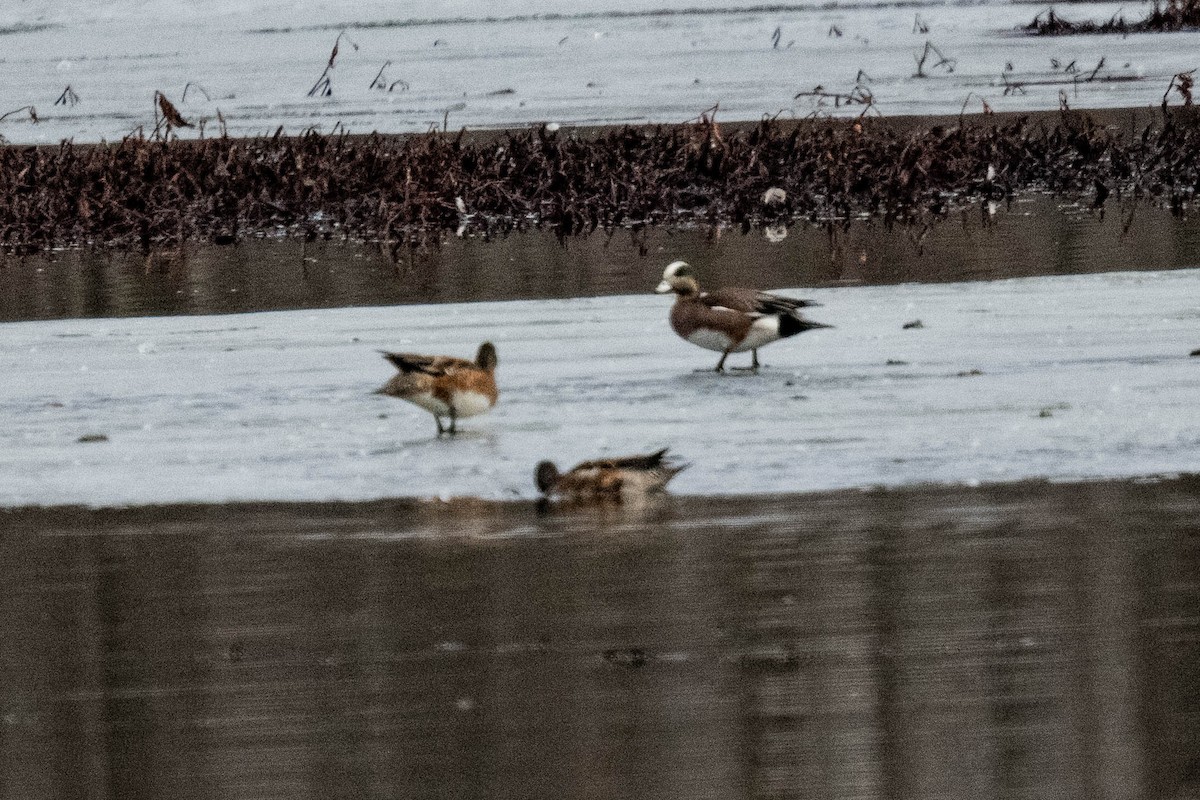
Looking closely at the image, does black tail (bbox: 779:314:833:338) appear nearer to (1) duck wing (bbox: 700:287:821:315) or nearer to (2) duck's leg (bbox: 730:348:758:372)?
(1) duck wing (bbox: 700:287:821:315)

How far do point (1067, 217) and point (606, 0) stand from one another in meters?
35.7

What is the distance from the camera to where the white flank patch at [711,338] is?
1204 cm

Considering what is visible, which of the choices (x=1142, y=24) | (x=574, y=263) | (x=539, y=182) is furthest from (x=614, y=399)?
(x=1142, y=24)

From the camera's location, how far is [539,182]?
22484 millimetres

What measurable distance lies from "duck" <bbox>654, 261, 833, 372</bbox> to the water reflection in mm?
3327

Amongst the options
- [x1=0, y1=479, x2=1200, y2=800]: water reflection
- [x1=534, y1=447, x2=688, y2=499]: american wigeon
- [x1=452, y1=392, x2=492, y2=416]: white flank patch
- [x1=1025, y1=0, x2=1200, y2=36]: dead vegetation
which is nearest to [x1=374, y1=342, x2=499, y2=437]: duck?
[x1=452, y1=392, x2=492, y2=416]: white flank patch

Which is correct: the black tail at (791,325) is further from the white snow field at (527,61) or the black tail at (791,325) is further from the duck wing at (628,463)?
the white snow field at (527,61)

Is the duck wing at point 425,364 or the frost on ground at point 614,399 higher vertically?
the duck wing at point 425,364

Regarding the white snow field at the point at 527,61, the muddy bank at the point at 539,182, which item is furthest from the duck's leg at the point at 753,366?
the white snow field at the point at 527,61

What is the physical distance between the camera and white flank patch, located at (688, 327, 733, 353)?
39.5 ft

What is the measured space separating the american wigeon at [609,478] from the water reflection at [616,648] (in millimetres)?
142

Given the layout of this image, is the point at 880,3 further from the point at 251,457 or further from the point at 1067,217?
the point at 251,457

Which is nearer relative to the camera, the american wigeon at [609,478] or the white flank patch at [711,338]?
the american wigeon at [609,478]

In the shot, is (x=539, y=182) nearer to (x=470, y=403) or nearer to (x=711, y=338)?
(x=711, y=338)
